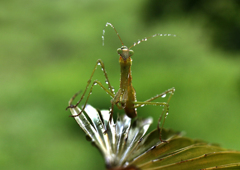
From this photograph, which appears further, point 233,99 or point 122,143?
point 233,99

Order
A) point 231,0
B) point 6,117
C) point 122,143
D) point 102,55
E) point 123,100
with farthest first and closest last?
point 231,0
point 102,55
point 6,117
point 123,100
point 122,143

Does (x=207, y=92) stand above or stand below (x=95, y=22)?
below

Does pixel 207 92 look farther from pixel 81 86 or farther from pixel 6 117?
pixel 6 117

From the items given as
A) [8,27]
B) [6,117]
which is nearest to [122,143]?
[6,117]

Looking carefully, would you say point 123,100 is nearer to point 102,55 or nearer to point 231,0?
point 102,55

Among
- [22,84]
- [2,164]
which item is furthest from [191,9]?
[2,164]

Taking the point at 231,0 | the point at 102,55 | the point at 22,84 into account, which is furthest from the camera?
the point at 231,0

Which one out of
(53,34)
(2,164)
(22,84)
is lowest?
(2,164)
